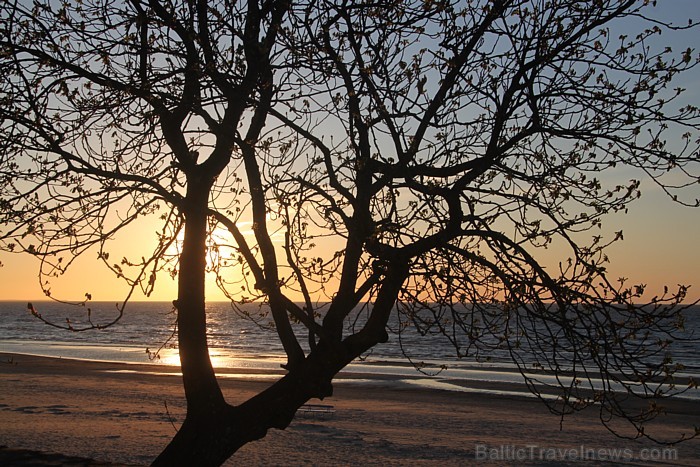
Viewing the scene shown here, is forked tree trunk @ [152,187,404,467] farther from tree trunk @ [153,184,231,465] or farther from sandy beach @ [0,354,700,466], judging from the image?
sandy beach @ [0,354,700,466]

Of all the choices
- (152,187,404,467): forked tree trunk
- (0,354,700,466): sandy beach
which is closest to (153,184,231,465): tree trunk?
(152,187,404,467): forked tree trunk

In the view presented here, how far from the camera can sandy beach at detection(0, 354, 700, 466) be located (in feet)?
55.2

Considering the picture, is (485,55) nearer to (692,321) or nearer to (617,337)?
(617,337)

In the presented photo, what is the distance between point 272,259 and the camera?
325 inches

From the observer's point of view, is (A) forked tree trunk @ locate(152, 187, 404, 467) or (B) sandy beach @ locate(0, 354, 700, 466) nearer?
(A) forked tree trunk @ locate(152, 187, 404, 467)

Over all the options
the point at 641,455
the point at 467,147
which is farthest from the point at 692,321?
the point at 467,147

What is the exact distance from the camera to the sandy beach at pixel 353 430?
16.8 metres

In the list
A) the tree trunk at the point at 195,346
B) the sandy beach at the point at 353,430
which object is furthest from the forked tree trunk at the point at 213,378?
the sandy beach at the point at 353,430

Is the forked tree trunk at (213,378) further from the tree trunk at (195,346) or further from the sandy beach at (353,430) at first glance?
the sandy beach at (353,430)

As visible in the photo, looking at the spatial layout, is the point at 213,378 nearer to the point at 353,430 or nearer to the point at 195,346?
the point at 195,346

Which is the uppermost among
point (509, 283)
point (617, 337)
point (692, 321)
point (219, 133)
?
point (692, 321)

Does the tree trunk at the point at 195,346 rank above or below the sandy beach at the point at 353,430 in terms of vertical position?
above

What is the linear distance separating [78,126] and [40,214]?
3.47ft

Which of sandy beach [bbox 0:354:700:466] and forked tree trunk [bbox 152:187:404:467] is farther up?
forked tree trunk [bbox 152:187:404:467]
